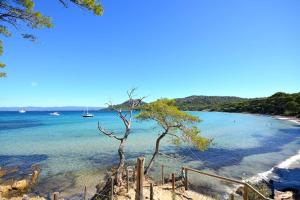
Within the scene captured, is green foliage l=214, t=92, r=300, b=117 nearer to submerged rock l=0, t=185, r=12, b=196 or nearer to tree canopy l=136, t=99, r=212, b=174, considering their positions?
tree canopy l=136, t=99, r=212, b=174

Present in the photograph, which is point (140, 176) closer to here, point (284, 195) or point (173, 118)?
point (173, 118)

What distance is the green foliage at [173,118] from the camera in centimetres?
2155

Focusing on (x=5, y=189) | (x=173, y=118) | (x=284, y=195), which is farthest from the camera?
(x=173, y=118)

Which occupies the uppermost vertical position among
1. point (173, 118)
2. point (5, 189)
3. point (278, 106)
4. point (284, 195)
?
point (278, 106)

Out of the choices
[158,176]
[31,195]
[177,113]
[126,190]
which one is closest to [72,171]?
[31,195]

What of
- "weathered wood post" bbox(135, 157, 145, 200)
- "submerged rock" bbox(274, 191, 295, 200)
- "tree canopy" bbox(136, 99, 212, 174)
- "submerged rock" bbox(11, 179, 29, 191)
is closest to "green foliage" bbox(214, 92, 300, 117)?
"submerged rock" bbox(274, 191, 295, 200)

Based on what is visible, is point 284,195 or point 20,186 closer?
point 284,195

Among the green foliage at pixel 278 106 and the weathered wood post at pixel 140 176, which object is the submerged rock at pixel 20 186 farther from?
the green foliage at pixel 278 106

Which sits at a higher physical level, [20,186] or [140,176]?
[140,176]

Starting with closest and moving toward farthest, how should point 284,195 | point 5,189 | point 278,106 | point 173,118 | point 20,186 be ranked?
point 284,195, point 5,189, point 20,186, point 173,118, point 278,106

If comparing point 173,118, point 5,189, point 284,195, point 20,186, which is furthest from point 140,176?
point 20,186

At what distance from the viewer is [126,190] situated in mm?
18281

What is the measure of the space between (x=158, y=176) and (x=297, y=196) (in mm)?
11495

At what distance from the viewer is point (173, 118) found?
72.2ft
